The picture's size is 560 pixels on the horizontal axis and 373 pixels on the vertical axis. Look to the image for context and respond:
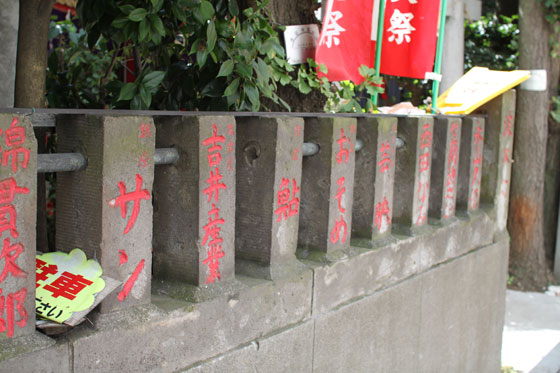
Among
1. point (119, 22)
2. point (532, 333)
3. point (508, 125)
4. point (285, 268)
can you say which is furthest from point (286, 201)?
point (532, 333)

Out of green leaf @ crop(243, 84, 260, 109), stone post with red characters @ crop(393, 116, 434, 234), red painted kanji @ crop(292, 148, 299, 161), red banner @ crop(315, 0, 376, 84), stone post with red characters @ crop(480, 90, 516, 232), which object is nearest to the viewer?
red painted kanji @ crop(292, 148, 299, 161)

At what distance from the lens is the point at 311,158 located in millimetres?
3150

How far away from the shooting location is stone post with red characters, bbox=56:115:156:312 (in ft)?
6.78

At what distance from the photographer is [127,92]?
3.09 m

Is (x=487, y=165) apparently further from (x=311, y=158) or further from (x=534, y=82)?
(x=534, y=82)

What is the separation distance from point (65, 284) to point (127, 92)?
1287 mm

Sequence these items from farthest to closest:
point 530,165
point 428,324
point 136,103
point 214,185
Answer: point 530,165 < point 428,324 < point 136,103 < point 214,185

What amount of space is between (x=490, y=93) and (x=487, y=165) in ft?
2.22

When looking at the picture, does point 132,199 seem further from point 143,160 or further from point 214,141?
point 214,141

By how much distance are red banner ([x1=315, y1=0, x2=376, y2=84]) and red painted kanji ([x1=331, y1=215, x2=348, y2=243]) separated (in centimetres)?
114

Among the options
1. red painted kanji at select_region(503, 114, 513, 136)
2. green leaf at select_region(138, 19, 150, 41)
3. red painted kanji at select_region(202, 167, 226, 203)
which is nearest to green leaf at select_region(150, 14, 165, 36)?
green leaf at select_region(138, 19, 150, 41)

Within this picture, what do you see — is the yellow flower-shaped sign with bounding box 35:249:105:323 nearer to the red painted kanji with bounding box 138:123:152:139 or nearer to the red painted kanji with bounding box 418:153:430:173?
the red painted kanji with bounding box 138:123:152:139

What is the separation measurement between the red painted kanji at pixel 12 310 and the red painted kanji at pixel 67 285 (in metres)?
0.16

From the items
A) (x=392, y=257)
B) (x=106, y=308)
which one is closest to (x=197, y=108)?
(x=392, y=257)
